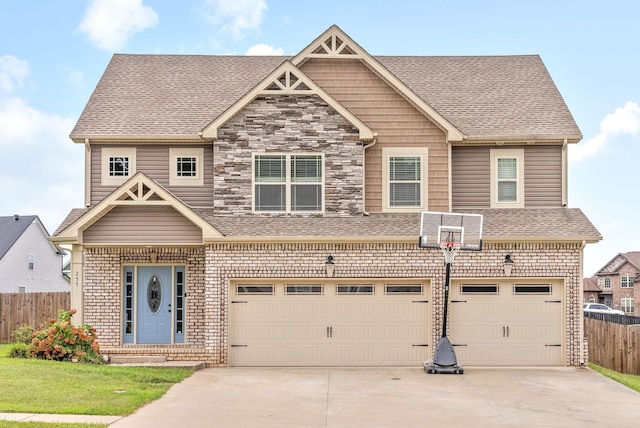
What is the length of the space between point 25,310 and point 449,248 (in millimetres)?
16880

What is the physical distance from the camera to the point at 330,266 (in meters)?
18.6

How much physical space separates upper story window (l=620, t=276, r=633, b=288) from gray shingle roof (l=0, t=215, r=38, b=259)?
170 ft

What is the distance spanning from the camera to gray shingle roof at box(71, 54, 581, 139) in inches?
812

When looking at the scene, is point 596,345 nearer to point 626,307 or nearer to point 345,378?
point 345,378

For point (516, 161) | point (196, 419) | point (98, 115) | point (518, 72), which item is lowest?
point (196, 419)

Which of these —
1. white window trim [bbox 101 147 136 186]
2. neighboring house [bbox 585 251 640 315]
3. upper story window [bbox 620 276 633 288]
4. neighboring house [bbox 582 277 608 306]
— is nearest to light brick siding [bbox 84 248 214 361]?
white window trim [bbox 101 147 136 186]

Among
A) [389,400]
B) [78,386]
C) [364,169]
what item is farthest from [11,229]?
[389,400]

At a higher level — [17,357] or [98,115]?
[98,115]

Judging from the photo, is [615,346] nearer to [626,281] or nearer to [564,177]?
[564,177]

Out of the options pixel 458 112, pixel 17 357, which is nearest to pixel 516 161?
pixel 458 112

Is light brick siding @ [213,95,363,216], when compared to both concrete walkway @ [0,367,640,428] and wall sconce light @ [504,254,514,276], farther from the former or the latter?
concrete walkway @ [0,367,640,428]

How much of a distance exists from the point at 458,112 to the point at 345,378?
8.79 meters

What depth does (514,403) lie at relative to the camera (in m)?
13.7

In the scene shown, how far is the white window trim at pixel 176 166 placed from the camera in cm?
2040
